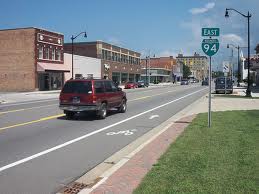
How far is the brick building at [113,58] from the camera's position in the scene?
8950cm

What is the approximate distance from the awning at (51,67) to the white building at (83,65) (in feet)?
4.81

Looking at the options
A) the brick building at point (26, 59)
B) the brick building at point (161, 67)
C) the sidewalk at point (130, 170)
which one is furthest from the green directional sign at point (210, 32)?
the brick building at point (161, 67)

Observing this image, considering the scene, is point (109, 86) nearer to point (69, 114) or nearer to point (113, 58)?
point (69, 114)

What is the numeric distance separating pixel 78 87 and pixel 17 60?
44.1 metres

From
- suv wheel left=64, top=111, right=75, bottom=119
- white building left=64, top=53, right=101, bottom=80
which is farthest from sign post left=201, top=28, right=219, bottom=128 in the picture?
white building left=64, top=53, right=101, bottom=80

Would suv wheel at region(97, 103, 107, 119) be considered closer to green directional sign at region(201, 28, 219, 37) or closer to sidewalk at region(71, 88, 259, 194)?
green directional sign at region(201, 28, 219, 37)

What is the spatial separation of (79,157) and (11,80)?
176 ft

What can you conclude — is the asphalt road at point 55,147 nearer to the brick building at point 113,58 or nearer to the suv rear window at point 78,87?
the suv rear window at point 78,87

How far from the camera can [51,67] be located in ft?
206

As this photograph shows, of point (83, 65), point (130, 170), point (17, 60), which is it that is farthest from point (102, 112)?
point (83, 65)

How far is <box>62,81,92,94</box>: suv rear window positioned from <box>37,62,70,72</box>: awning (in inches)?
1634

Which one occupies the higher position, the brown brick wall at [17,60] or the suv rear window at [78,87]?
the brown brick wall at [17,60]

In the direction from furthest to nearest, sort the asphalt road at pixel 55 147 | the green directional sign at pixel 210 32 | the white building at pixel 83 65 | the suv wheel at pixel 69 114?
1. the white building at pixel 83 65
2. the suv wheel at pixel 69 114
3. the green directional sign at pixel 210 32
4. the asphalt road at pixel 55 147

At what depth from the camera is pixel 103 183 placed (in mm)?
7398
